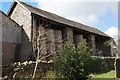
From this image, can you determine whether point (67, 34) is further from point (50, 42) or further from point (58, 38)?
point (50, 42)

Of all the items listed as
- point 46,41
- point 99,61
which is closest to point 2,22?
point 46,41

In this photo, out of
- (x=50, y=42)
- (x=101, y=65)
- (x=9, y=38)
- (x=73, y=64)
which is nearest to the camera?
(x=73, y=64)

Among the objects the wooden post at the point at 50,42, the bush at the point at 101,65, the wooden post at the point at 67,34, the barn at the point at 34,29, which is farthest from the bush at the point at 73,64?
the wooden post at the point at 67,34

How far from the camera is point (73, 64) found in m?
7.26

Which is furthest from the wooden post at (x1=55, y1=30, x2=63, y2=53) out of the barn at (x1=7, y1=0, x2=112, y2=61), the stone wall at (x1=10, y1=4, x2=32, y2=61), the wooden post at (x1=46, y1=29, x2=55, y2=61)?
the stone wall at (x1=10, y1=4, x2=32, y2=61)

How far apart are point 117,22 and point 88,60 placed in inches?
324

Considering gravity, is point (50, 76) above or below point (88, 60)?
below

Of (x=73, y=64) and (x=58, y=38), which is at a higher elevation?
(x=58, y=38)

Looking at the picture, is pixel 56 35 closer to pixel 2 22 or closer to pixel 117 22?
pixel 2 22

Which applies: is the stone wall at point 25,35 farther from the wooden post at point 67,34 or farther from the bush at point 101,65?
the bush at point 101,65

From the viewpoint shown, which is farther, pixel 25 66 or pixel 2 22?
pixel 2 22

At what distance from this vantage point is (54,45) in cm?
1208

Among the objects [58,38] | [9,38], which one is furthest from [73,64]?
[9,38]

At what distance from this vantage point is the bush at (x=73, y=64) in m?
7.06
